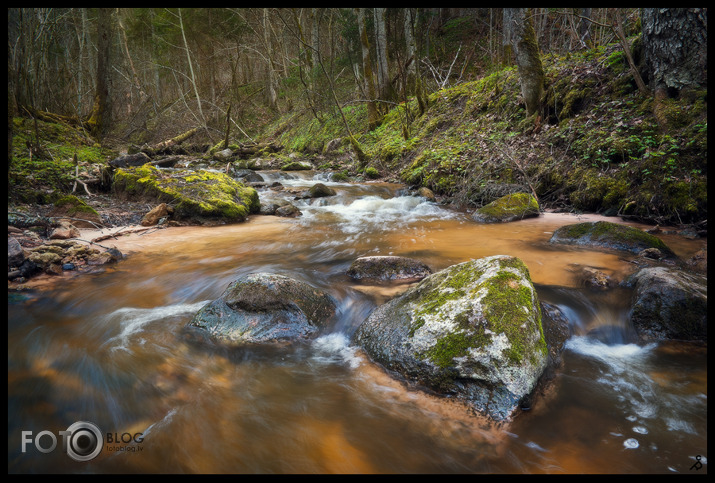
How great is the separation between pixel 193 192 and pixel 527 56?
8211mm

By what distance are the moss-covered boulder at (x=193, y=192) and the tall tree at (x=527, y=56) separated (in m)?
7.18

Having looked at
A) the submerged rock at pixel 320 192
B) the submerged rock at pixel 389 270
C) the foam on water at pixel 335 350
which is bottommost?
the foam on water at pixel 335 350

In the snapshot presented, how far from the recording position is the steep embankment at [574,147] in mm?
5277

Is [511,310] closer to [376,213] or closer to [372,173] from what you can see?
[376,213]

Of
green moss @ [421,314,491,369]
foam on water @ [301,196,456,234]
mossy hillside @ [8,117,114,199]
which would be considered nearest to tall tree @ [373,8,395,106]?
foam on water @ [301,196,456,234]

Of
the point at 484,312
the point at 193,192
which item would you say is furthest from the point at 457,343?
the point at 193,192

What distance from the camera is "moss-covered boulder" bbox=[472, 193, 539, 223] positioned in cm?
657

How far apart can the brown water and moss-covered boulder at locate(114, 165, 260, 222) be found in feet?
9.89

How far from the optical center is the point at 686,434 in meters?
1.96

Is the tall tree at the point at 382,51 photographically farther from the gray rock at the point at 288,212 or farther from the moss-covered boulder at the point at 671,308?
the moss-covered boulder at the point at 671,308

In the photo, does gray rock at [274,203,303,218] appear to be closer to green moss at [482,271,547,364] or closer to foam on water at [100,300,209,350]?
foam on water at [100,300,209,350]

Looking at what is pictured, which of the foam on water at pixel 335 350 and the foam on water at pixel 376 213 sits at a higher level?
the foam on water at pixel 376 213

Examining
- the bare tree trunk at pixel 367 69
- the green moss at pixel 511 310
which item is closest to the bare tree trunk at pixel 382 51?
the bare tree trunk at pixel 367 69

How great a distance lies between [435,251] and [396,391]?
3.11m
